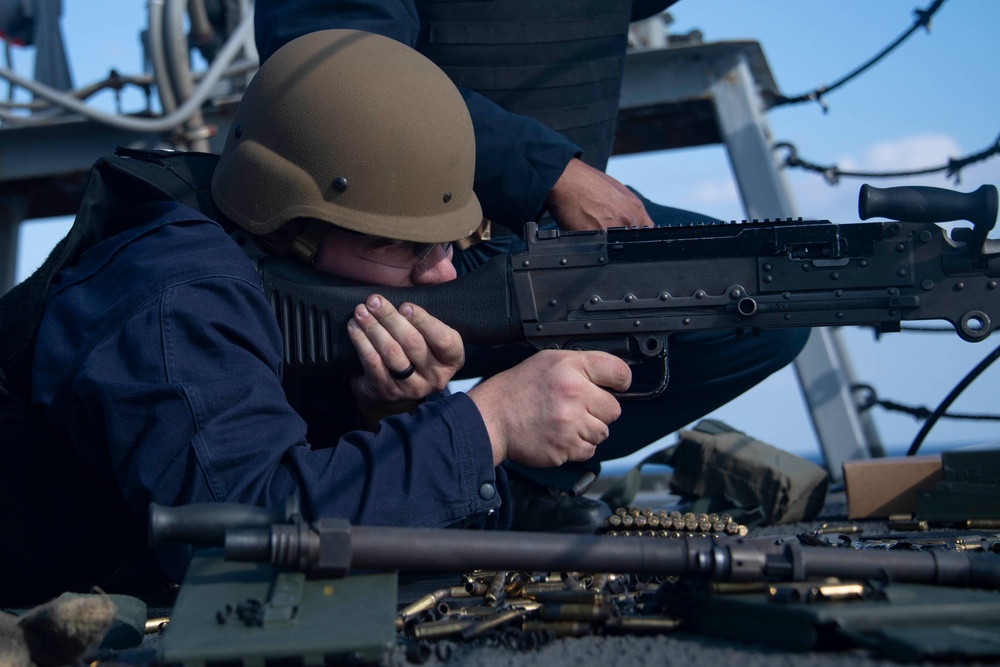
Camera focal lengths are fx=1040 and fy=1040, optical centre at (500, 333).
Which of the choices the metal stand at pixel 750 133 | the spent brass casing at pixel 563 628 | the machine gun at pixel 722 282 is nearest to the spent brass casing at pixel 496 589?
the spent brass casing at pixel 563 628

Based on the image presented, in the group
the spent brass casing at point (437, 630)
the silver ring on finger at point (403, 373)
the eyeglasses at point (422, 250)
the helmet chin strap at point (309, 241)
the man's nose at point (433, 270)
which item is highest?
the helmet chin strap at point (309, 241)

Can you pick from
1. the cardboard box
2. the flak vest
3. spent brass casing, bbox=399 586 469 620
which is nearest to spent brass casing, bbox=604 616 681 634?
spent brass casing, bbox=399 586 469 620

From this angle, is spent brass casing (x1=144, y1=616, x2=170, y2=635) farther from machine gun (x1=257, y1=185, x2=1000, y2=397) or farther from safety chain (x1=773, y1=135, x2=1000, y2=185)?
safety chain (x1=773, y1=135, x2=1000, y2=185)

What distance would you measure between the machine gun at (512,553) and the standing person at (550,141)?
1.58 m

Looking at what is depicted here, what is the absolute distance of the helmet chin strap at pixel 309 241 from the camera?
2.71 meters

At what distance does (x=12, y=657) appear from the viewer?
5.58ft

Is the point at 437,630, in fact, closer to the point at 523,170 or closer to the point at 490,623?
the point at 490,623

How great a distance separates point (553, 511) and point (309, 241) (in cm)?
144

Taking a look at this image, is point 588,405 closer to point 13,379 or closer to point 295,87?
point 295,87

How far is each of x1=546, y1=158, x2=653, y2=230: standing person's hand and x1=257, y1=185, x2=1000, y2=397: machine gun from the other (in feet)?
2.01

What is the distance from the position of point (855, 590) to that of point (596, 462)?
2087 mm

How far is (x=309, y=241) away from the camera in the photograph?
2721 mm

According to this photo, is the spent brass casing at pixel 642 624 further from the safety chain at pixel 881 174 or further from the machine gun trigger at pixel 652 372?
the safety chain at pixel 881 174

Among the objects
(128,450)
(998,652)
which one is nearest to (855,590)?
(998,652)
